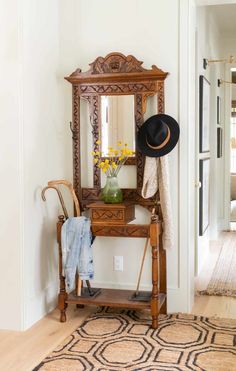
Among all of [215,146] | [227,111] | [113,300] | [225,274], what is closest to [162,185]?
[113,300]

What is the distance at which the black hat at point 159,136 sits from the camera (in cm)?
358

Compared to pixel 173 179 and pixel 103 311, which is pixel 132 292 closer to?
pixel 103 311

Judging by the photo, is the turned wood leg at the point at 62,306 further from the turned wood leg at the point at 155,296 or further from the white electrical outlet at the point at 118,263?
the turned wood leg at the point at 155,296

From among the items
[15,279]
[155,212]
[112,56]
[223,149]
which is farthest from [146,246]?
[223,149]

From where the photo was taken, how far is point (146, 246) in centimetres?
368

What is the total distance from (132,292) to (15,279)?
2.92ft

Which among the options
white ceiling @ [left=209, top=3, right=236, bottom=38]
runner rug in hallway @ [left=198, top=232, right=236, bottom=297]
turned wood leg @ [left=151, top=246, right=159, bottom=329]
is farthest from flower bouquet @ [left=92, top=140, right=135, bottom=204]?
white ceiling @ [left=209, top=3, right=236, bottom=38]

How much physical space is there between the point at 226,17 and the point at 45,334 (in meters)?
4.77

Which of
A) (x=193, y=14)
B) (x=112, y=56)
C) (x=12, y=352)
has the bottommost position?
(x=12, y=352)

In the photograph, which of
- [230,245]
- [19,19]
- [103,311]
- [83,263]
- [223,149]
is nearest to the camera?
[19,19]

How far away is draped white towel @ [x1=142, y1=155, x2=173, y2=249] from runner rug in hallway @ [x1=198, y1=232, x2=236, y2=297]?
94 centimetres

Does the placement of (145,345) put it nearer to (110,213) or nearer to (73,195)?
(110,213)

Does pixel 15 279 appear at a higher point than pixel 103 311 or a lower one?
higher

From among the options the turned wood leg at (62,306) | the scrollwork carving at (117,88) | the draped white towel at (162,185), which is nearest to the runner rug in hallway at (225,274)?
the draped white towel at (162,185)
